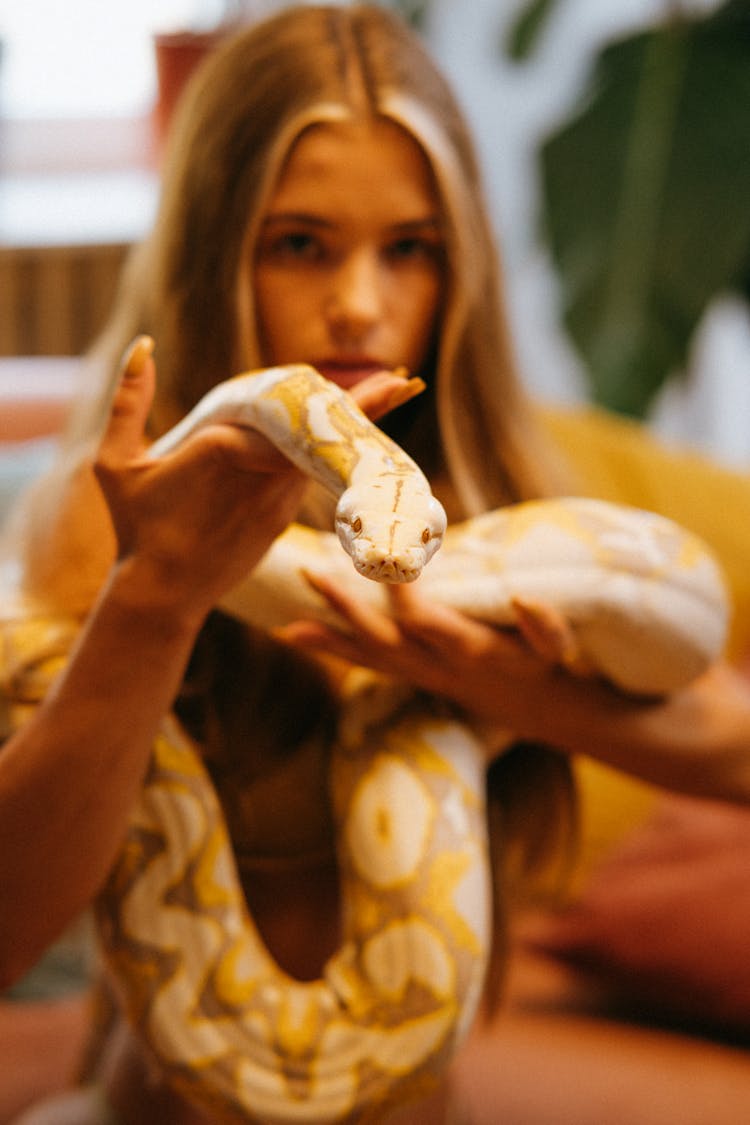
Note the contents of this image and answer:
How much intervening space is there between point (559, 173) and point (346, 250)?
5.00 feet

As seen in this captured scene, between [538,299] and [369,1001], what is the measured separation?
217 centimetres

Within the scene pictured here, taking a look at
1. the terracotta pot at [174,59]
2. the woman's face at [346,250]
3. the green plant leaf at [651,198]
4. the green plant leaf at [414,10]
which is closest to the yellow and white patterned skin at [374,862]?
the woman's face at [346,250]

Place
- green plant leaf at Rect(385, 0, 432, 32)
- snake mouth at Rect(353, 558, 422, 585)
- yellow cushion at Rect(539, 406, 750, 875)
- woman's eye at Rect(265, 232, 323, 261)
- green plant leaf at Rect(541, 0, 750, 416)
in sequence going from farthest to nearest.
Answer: green plant leaf at Rect(385, 0, 432, 32)
green plant leaf at Rect(541, 0, 750, 416)
yellow cushion at Rect(539, 406, 750, 875)
woman's eye at Rect(265, 232, 323, 261)
snake mouth at Rect(353, 558, 422, 585)

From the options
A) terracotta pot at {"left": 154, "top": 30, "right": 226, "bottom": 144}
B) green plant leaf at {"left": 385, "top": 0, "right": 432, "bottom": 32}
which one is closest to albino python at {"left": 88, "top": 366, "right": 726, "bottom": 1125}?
terracotta pot at {"left": 154, "top": 30, "right": 226, "bottom": 144}

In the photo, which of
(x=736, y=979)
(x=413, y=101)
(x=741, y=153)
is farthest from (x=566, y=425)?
(x=413, y=101)

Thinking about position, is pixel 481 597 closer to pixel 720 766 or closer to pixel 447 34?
pixel 720 766

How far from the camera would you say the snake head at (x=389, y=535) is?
19.0 inches

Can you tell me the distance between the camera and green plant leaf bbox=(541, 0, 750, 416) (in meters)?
2.05

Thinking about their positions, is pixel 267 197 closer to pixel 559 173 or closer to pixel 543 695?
pixel 543 695

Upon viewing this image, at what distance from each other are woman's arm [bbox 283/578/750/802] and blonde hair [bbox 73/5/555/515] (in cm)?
8

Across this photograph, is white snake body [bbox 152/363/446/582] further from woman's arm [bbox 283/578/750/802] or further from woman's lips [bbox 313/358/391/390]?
woman's arm [bbox 283/578/750/802]

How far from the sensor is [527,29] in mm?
2291

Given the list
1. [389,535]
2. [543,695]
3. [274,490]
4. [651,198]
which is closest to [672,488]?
[651,198]

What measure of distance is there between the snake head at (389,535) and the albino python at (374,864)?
25 cm
